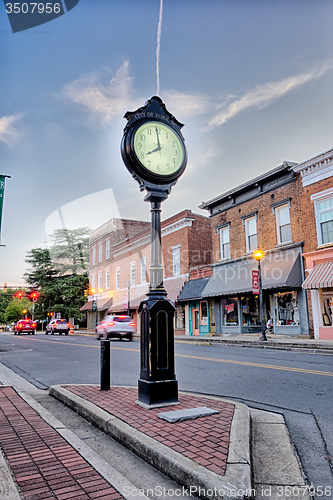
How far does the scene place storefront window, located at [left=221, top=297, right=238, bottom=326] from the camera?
78.1 feet

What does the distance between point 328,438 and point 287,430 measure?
45 centimetres

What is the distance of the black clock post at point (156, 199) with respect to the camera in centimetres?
512

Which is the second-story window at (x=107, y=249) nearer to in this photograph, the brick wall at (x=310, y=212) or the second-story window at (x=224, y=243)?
the second-story window at (x=224, y=243)

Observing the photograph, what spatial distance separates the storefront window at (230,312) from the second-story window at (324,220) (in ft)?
24.0

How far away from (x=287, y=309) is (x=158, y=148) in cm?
1640

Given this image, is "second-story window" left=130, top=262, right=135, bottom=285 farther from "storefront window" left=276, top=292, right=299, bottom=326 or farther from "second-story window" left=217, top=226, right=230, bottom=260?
"storefront window" left=276, top=292, right=299, bottom=326

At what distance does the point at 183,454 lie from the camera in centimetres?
330

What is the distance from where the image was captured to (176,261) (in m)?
30.1

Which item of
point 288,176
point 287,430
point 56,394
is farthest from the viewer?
point 288,176

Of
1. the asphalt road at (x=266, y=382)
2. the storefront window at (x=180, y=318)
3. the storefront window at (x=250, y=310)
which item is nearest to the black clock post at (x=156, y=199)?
the asphalt road at (x=266, y=382)

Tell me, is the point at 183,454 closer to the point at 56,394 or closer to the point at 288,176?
the point at 56,394

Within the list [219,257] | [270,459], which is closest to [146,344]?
[270,459]

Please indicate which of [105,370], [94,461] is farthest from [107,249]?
[94,461]

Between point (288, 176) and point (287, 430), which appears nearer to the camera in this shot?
point (287, 430)
